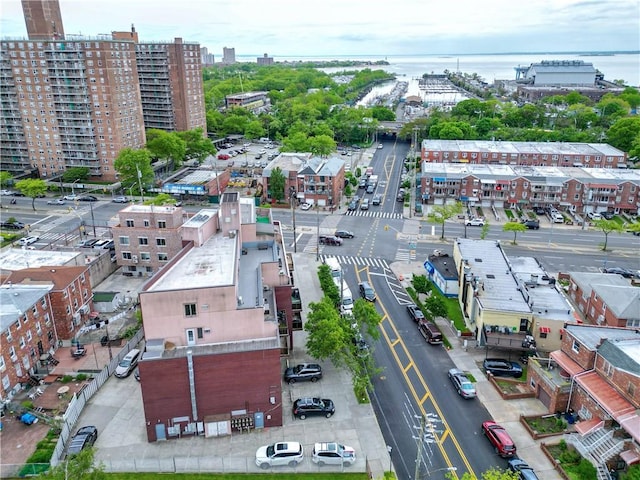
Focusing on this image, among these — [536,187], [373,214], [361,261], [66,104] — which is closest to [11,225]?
[66,104]

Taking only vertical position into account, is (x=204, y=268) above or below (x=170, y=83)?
below

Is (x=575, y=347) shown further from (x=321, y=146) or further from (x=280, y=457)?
(x=321, y=146)

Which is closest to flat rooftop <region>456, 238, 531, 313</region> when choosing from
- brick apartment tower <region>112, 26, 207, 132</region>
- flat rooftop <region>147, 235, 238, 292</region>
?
flat rooftop <region>147, 235, 238, 292</region>

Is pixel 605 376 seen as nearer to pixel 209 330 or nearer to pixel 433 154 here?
pixel 209 330

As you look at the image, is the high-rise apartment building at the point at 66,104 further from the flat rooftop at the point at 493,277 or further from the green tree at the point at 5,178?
the flat rooftop at the point at 493,277

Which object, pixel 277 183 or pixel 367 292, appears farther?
pixel 277 183

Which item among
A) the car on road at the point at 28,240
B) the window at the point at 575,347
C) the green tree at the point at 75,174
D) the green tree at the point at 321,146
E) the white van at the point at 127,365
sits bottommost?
the white van at the point at 127,365

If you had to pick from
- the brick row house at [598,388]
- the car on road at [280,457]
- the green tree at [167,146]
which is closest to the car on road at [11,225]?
the green tree at [167,146]
